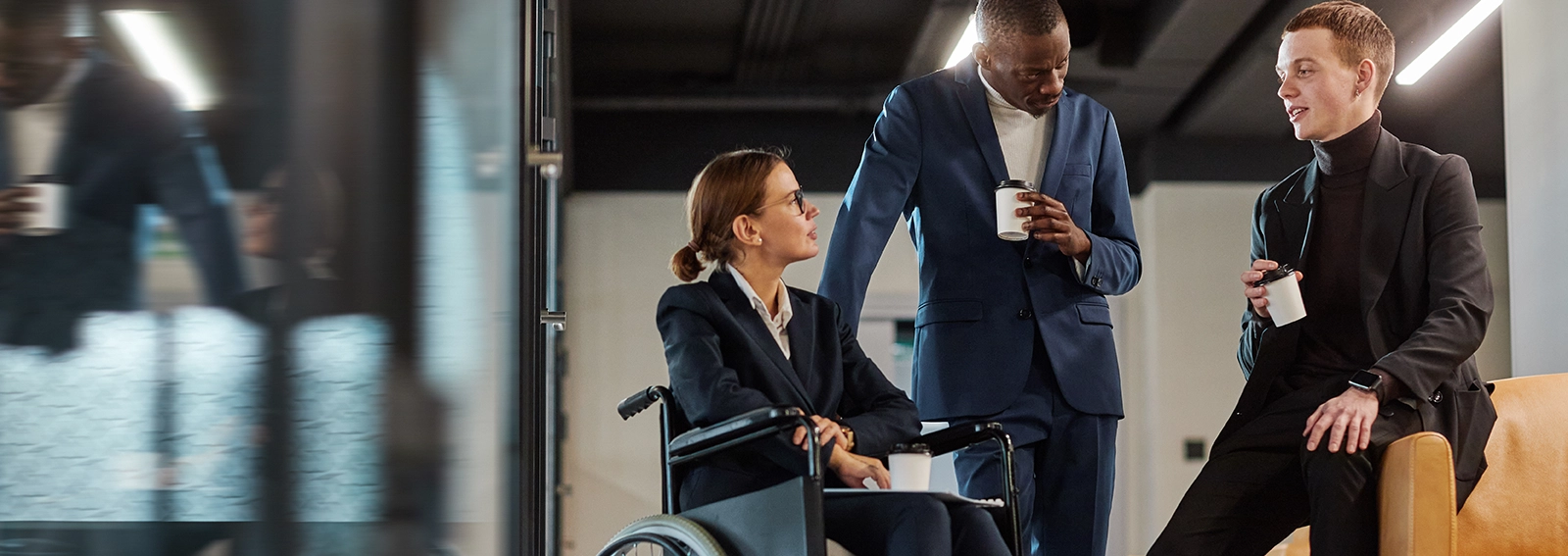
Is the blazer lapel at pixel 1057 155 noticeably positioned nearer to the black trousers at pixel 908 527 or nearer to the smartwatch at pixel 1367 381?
the smartwatch at pixel 1367 381

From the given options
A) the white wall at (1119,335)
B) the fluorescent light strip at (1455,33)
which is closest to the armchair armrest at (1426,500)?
the fluorescent light strip at (1455,33)

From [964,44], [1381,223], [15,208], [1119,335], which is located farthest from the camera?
[1119,335]

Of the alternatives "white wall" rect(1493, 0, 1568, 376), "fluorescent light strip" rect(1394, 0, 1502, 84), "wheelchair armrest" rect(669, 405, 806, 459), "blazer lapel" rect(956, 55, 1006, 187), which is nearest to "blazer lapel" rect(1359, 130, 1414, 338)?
"blazer lapel" rect(956, 55, 1006, 187)

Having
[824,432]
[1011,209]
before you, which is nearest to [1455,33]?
[1011,209]

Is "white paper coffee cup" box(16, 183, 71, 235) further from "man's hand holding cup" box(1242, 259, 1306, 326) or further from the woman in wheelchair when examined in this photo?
"man's hand holding cup" box(1242, 259, 1306, 326)

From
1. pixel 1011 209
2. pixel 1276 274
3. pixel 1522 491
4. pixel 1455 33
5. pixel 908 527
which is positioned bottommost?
pixel 1522 491

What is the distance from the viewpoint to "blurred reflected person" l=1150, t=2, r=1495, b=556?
2.10 meters

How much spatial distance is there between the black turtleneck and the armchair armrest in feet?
0.75

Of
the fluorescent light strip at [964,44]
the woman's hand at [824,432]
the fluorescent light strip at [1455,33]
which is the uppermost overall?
the fluorescent light strip at [964,44]

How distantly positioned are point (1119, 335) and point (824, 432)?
602cm

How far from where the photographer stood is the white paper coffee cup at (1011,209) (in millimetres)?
2277

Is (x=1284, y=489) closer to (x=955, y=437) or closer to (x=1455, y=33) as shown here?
(x=955, y=437)

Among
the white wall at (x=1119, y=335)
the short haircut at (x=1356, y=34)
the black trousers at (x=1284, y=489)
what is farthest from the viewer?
the white wall at (x=1119, y=335)

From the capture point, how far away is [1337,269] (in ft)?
7.53
